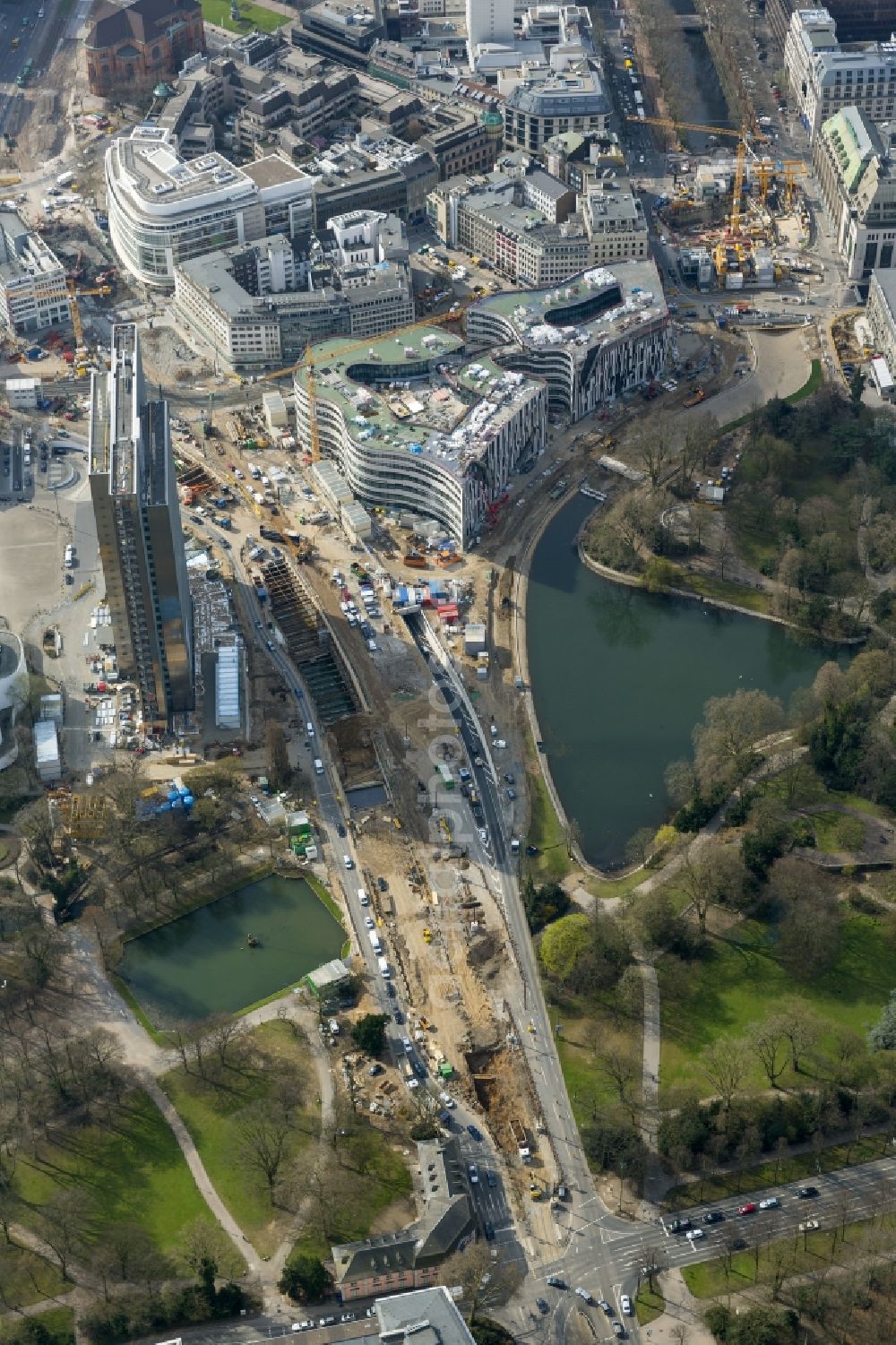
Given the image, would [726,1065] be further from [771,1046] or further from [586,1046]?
[586,1046]

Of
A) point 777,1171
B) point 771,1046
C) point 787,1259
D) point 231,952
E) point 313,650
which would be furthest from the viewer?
point 313,650

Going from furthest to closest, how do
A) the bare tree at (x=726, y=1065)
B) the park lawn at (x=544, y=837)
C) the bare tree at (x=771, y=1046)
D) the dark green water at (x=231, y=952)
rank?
1. the park lawn at (x=544, y=837)
2. the dark green water at (x=231, y=952)
3. the bare tree at (x=771, y=1046)
4. the bare tree at (x=726, y=1065)

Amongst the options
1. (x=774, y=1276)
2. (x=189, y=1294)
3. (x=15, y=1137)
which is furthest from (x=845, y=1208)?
(x=15, y=1137)

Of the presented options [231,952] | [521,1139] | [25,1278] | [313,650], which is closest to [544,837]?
[231,952]

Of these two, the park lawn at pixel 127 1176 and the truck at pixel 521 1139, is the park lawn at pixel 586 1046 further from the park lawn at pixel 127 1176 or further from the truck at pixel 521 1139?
the park lawn at pixel 127 1176

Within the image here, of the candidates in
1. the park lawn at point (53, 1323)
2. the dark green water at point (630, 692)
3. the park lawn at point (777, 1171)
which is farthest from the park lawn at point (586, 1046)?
the park lawn at point (53, 1323)

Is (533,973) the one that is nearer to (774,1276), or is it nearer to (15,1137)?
(774,1276)
